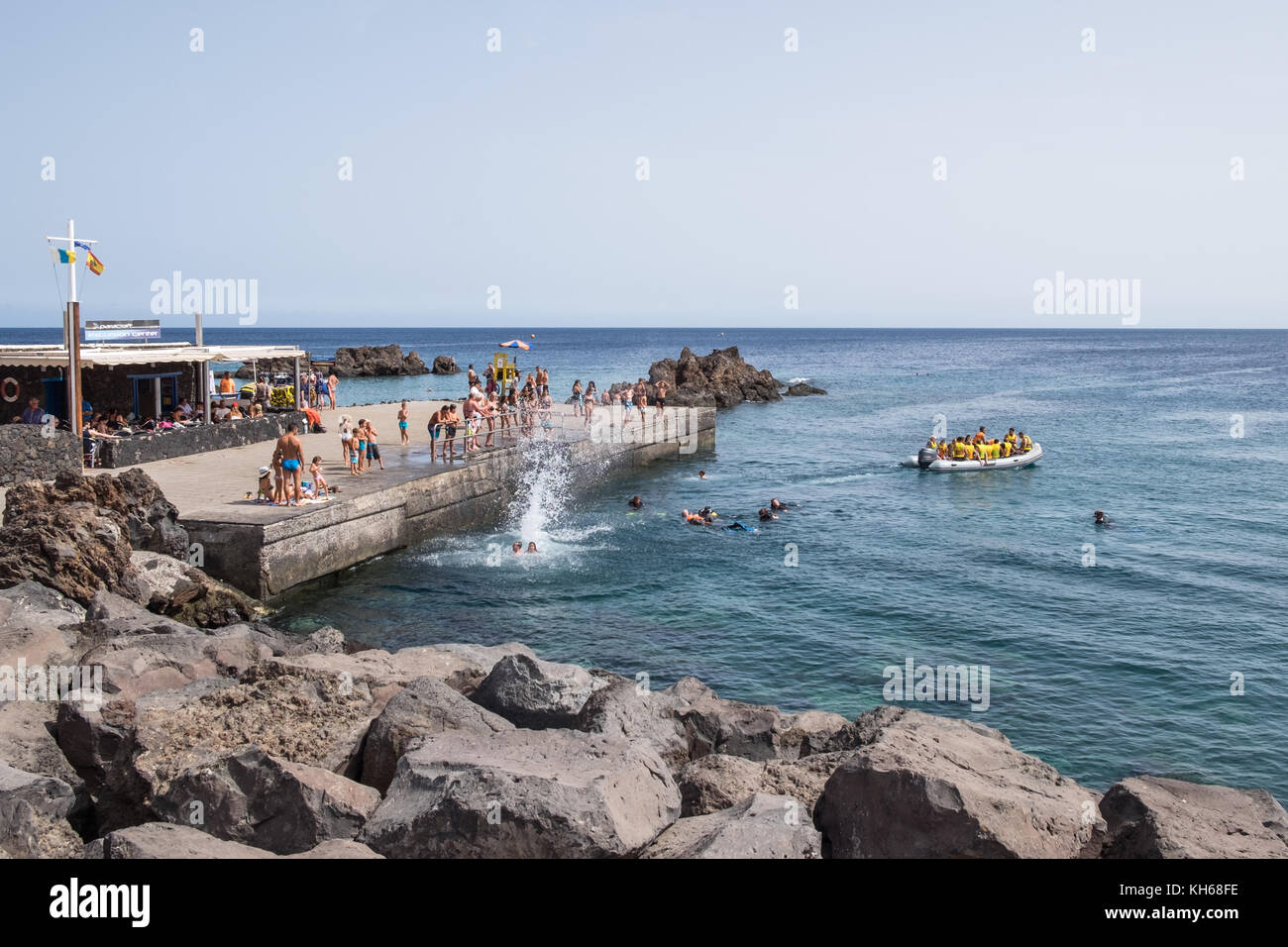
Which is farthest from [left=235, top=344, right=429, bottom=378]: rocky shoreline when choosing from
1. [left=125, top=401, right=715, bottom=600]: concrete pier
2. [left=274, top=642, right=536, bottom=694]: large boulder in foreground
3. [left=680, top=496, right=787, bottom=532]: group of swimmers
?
[left=274, top=642, right=536, bottom=694]: large boulder in foreground

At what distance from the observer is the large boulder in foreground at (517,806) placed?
7.29 meters

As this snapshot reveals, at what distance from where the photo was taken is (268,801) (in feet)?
26.4

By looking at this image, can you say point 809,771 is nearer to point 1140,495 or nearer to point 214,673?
point 214,673

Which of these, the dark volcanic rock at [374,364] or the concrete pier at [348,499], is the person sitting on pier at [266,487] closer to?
the concrete pier at [348,499]

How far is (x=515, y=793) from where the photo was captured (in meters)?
7.44

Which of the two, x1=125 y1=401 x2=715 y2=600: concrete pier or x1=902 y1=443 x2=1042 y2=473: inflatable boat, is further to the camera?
x1=902 y1=443 x2=1042 y2=473: inflatable boat

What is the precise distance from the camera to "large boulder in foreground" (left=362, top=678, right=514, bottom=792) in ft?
29.8

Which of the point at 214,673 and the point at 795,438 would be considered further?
the point at 795,438

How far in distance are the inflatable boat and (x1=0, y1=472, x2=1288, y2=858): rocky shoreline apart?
88.0 ft

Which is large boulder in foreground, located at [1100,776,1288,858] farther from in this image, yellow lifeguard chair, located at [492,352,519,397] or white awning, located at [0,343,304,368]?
yellow lifeguard chair, located at [492,352,519,397]

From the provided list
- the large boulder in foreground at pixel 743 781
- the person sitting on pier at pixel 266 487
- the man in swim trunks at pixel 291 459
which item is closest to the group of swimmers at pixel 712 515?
the man in swim trunks at pixel 291 459

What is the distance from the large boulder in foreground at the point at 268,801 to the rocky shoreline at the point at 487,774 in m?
0.02
